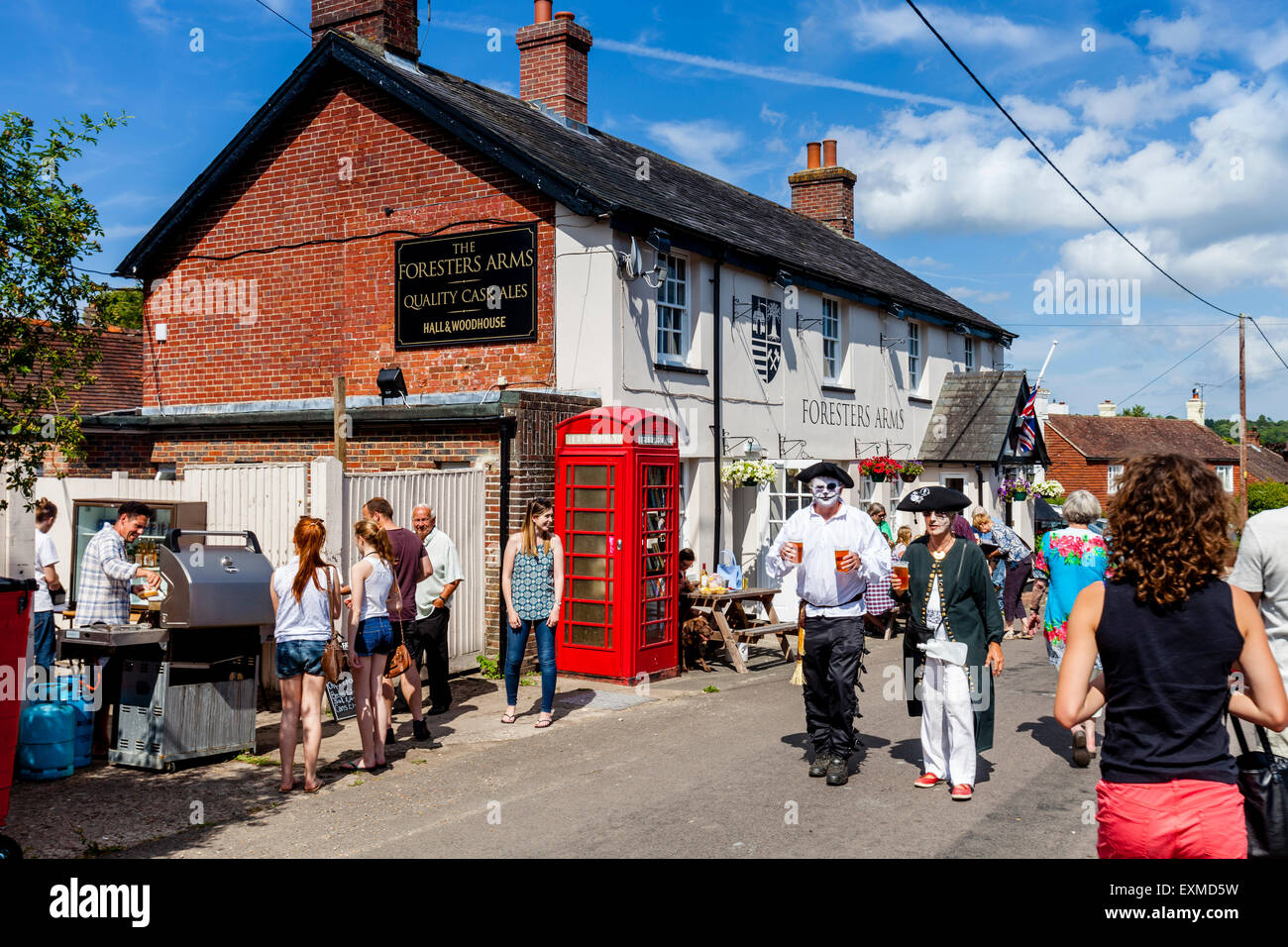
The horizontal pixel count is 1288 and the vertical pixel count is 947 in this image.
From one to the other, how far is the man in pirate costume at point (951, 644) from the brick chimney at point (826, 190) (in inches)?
794

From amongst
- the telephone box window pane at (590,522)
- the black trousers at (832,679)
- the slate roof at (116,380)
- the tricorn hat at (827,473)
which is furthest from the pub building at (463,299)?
the slate roof at (116,380)

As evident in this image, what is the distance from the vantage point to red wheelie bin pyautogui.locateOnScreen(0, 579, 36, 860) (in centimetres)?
569

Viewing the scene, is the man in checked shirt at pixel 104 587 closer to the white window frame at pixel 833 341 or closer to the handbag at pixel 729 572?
the handbag at pixel 729 572

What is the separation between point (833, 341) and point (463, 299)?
7.40m

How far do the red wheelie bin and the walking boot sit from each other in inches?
191

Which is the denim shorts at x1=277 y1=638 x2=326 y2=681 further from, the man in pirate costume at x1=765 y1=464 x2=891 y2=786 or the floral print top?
the floral print top

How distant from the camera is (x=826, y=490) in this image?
7.50 m

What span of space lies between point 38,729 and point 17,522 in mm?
4319

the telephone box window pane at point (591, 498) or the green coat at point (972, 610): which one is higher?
the telephone box window pane at point (591, 498)

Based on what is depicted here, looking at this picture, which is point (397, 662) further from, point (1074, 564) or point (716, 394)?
point (716, 394)

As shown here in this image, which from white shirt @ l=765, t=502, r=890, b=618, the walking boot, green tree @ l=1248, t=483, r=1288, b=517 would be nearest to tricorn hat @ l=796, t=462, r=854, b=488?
white shirt @ l=765, t=502, r=890, b=618

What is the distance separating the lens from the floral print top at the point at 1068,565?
24.8 ft
